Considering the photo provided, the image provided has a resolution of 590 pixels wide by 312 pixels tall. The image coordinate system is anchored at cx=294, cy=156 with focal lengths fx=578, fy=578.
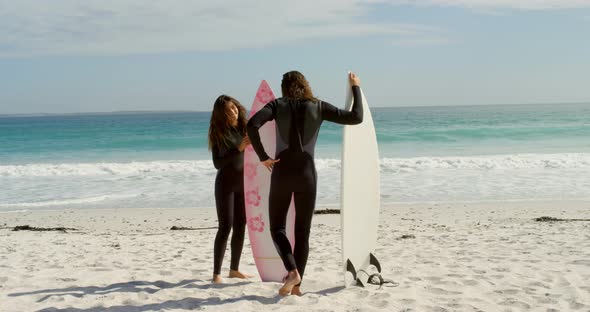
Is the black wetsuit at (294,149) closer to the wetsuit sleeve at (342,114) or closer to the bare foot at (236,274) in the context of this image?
the wetsuit sleeve at (342,114)

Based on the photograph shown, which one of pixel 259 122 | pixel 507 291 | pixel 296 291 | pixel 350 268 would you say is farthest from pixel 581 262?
pixel 259 122

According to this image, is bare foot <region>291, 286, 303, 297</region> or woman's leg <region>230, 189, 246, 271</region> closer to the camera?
bare foot <region>291, 286, 303, 297</region>

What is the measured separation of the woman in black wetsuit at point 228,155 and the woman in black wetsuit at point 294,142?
501 millimetres

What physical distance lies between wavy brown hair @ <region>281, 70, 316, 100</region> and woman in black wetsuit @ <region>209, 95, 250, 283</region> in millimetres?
587

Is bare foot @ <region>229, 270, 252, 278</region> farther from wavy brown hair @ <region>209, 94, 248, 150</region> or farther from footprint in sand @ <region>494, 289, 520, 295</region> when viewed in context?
footprint in sand @ <region>494, 289, 520, 295</region>

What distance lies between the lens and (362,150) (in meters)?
4.48

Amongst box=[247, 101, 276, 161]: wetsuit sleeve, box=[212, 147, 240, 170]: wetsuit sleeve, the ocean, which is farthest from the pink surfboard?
the ocean

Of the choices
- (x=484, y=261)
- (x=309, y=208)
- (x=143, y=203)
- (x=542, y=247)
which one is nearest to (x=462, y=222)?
(x=542, y=247)

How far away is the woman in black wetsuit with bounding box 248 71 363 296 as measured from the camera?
3775mm

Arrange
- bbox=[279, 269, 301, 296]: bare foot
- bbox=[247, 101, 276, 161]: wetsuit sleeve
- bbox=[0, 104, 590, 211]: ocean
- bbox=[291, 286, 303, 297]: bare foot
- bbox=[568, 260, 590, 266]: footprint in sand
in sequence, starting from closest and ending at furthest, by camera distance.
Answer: bbox=[247, 101, 276, 161]: wetsuit sleeve
bbox=[279, 269, 301, 296]: bare foot
bbox=[291, 286, 303, 297]: bare foot
bbox=[568, 260, 590, 266]: footprint in sand
bbox=[0, 104, 590, 211]: ocean

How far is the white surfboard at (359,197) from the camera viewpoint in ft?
14.3

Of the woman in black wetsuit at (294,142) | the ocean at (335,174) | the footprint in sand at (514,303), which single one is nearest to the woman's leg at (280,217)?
the woman in black wetsuit at (294,142)

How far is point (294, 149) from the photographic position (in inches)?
150

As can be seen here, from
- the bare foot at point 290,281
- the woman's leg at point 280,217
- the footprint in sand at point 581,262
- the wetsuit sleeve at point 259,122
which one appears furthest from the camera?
the footprint in sand at point 581,262
